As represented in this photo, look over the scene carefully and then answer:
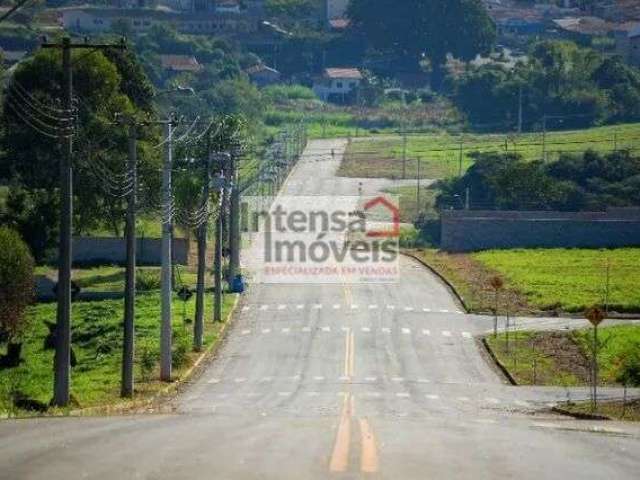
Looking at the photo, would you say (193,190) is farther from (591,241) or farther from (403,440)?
(403,440)

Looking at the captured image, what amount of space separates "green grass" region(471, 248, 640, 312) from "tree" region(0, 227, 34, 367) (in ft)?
70.7

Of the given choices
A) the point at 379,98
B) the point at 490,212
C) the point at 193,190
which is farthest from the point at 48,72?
the point at 379,98

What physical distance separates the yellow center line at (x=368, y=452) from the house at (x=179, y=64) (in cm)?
16123

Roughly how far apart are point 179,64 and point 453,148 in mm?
52293

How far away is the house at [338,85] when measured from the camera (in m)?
191

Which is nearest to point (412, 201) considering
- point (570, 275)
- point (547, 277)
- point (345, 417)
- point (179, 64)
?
point (570, 275)

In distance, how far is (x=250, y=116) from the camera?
156250mm

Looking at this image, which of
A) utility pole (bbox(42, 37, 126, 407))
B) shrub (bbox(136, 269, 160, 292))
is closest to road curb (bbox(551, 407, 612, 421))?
utility pole (bbox(42, 37, 126, 407))

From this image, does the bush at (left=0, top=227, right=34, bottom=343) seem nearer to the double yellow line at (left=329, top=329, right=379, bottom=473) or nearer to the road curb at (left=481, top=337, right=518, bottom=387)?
the road curb at (left=481, top=337, right=518, bottom=387)

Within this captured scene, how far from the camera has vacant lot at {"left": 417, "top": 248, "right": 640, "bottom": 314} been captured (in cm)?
7087

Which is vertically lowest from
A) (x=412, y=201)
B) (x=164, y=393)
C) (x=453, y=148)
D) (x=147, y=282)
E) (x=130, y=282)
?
(x=164, y=393)

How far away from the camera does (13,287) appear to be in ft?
196

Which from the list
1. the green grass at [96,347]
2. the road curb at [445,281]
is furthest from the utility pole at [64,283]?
the road curb at [445,281]

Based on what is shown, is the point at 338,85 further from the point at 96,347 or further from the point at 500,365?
the point at 500,365
